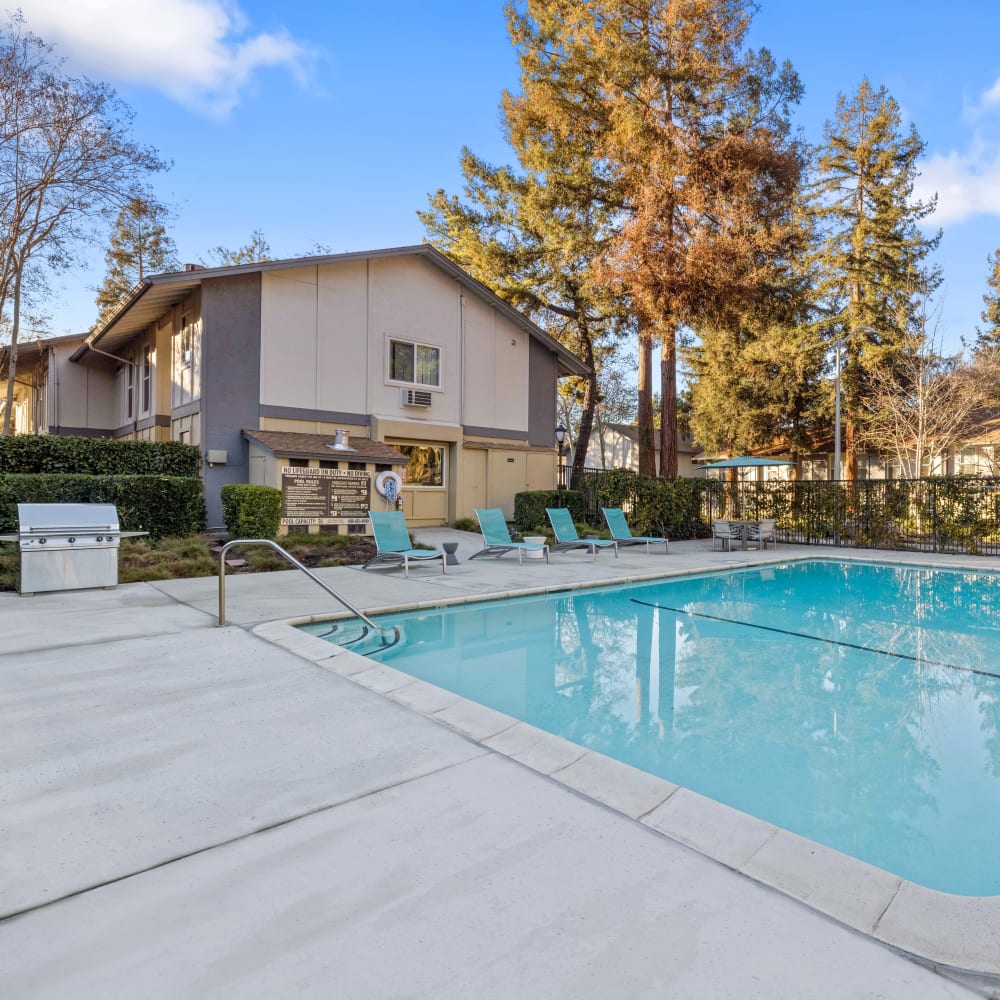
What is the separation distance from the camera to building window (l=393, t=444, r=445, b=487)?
16375 mm

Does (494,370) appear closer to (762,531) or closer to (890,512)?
(762,531)

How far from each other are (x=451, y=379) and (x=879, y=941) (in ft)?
52.6

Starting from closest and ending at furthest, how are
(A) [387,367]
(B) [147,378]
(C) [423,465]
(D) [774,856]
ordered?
(D) [774,856]
(A) [387,367]
(C) [423,465]
(B) [147,378]

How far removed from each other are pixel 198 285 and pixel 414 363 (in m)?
5.27

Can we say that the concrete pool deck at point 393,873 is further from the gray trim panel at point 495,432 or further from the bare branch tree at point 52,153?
the bare branch tree at point 52,153

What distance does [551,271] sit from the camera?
69.2 ft

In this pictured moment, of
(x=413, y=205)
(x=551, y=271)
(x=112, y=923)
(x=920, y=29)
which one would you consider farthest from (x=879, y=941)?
(x=413, y=205)

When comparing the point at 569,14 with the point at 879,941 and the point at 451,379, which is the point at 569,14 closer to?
the point at 451,379

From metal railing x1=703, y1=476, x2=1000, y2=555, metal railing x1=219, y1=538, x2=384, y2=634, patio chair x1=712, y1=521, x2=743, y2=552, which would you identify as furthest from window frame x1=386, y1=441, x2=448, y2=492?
metal railing x1=219, y1=538, x2=384, y2=634

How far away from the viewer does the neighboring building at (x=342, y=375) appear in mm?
13500

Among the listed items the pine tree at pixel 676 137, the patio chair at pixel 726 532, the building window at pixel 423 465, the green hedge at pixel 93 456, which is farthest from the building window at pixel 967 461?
the green hedge at pixel 93 456

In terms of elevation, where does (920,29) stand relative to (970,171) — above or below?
below

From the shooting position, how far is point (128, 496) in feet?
34.7

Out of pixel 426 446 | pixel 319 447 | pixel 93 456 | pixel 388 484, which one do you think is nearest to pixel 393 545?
pixel 388 484
